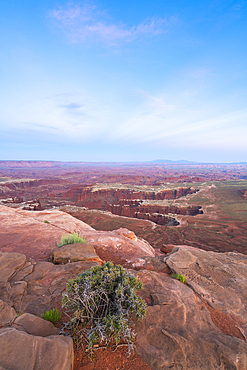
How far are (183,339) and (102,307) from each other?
65.0 inches

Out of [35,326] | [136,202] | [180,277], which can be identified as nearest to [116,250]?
[180,277]

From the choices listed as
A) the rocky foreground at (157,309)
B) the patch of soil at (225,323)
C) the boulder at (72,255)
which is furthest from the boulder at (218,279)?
the boulder at (72,255)

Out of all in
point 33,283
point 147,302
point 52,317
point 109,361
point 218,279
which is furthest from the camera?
point 218,279

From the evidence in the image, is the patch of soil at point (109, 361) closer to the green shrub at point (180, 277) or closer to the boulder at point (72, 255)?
the green shrub at point (180, 277)

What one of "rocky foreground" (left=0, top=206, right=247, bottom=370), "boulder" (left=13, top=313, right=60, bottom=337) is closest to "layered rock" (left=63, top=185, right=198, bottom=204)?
"rocky foreground" (left=0, top=206, right=247, bottom=370)

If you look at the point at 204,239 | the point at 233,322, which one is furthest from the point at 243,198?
the point at 233,322

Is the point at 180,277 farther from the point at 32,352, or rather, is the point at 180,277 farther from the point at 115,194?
the point at 115,194

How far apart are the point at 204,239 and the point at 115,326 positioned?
25738mm

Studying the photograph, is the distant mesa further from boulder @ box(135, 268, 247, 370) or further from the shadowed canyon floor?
boulder @ box(135, 268, 247, 370)

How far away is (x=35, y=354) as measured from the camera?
7.35 feet

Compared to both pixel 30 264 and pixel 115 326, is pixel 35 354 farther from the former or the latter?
pixel 30 264

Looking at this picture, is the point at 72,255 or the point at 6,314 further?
the point at 72,255

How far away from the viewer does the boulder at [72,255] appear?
6.09 meters

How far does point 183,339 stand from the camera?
3.08 meters
